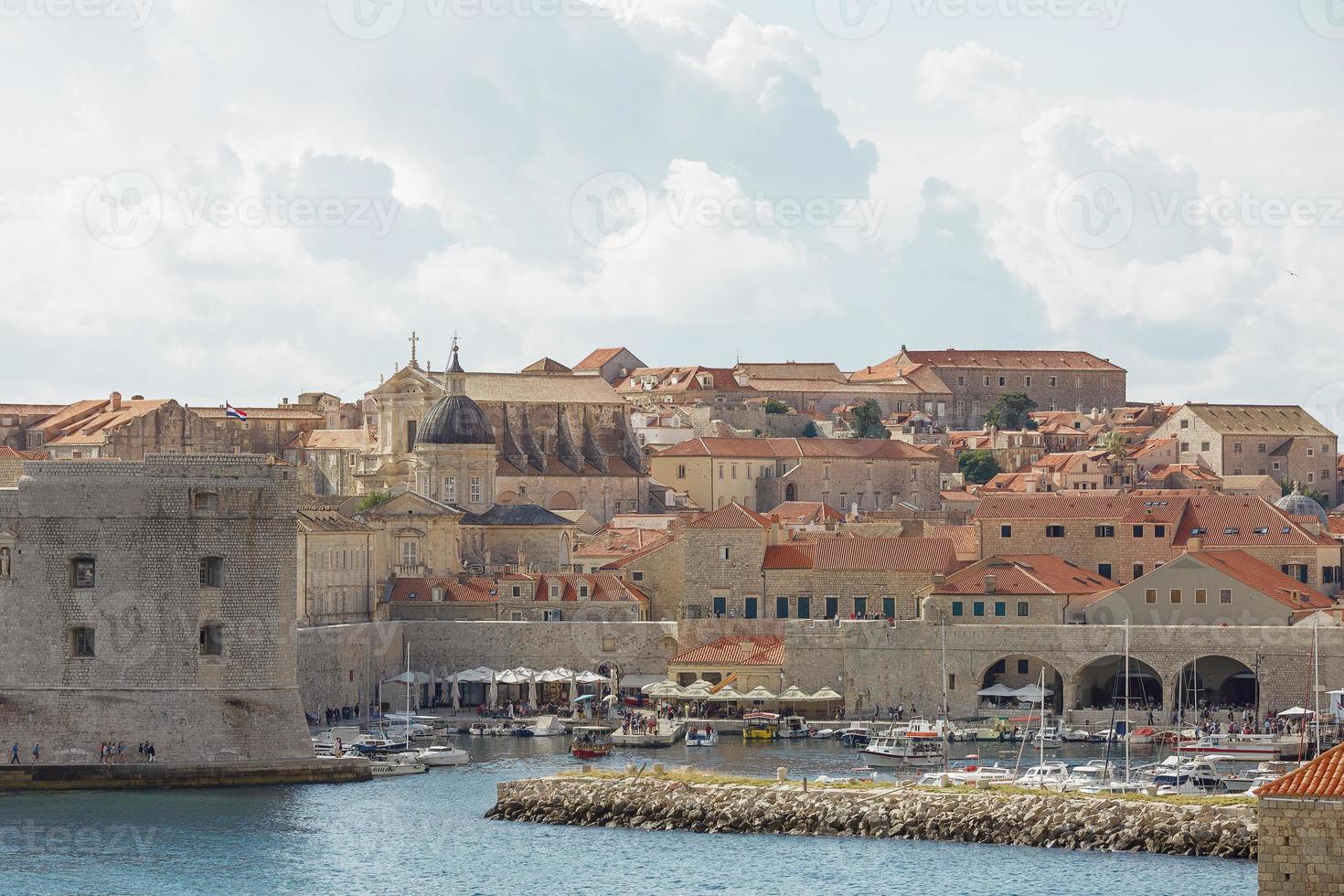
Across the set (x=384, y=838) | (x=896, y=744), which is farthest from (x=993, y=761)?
(x=384, y=838)

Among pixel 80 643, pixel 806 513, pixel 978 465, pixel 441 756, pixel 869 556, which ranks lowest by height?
pixel 441 756

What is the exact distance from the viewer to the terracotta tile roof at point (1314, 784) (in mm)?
30453

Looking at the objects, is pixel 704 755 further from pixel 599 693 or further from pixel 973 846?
pixel 973 846

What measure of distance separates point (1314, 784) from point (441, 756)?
31.6 m

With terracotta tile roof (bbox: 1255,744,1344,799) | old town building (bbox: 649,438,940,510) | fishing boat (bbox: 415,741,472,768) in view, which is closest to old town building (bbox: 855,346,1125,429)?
old town building (bbox: 649,438,940,510)

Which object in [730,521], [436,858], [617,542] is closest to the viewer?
[436,858]

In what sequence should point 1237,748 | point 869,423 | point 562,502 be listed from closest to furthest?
point 1237,748 < point 562,502 < point 869,423

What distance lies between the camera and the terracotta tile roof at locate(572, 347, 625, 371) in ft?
484

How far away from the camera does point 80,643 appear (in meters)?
51.2

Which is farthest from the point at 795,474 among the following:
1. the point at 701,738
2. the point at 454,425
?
the point at 701,738

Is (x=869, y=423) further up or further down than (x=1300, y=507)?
further up

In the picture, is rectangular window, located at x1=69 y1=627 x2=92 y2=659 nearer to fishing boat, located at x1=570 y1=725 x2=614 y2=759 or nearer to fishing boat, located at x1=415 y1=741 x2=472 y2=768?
fishing boat, located at x1=415 y1=741 x2=472 y2=768

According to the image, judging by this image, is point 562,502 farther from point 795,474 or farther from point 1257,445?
point 1257,445

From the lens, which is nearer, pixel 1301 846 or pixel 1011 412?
pixel 1301 846
